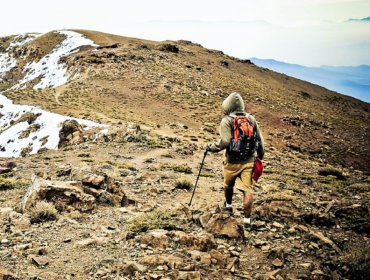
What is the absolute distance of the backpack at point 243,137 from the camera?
23.9 feet

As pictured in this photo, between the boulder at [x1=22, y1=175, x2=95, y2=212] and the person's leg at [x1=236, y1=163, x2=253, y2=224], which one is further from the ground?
the person's leg at [x1=236, y1=163, x2=253, y2=224]

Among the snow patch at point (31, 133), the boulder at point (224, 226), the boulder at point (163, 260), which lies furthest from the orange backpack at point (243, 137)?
the snow patch at point (31, 133)

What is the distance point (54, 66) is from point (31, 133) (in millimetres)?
39705

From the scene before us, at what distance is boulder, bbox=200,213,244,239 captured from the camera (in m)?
7.16

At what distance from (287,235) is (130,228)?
10.7 ft

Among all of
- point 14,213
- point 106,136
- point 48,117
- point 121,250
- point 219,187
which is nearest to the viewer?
point 121,250

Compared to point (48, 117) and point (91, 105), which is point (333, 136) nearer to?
point (91, 105)

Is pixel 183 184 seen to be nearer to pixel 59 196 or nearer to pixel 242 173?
pixel 59 196

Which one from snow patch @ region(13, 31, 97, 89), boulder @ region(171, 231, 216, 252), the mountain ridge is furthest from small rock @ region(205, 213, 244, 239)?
snow patch @ region(13, 31, 97, 89)

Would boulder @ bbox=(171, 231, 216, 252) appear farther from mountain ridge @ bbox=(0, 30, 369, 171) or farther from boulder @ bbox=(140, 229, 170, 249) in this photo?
mountain ridge @ bbox=(0, 30, 369, 171)

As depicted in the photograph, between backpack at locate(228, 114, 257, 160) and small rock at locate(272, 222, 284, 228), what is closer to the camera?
backpack at locate(228, 114, 257, 160)

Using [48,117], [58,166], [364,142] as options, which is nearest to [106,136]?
[58,166]

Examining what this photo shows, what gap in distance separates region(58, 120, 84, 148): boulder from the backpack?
1571 cm

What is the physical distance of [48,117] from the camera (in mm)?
27938
